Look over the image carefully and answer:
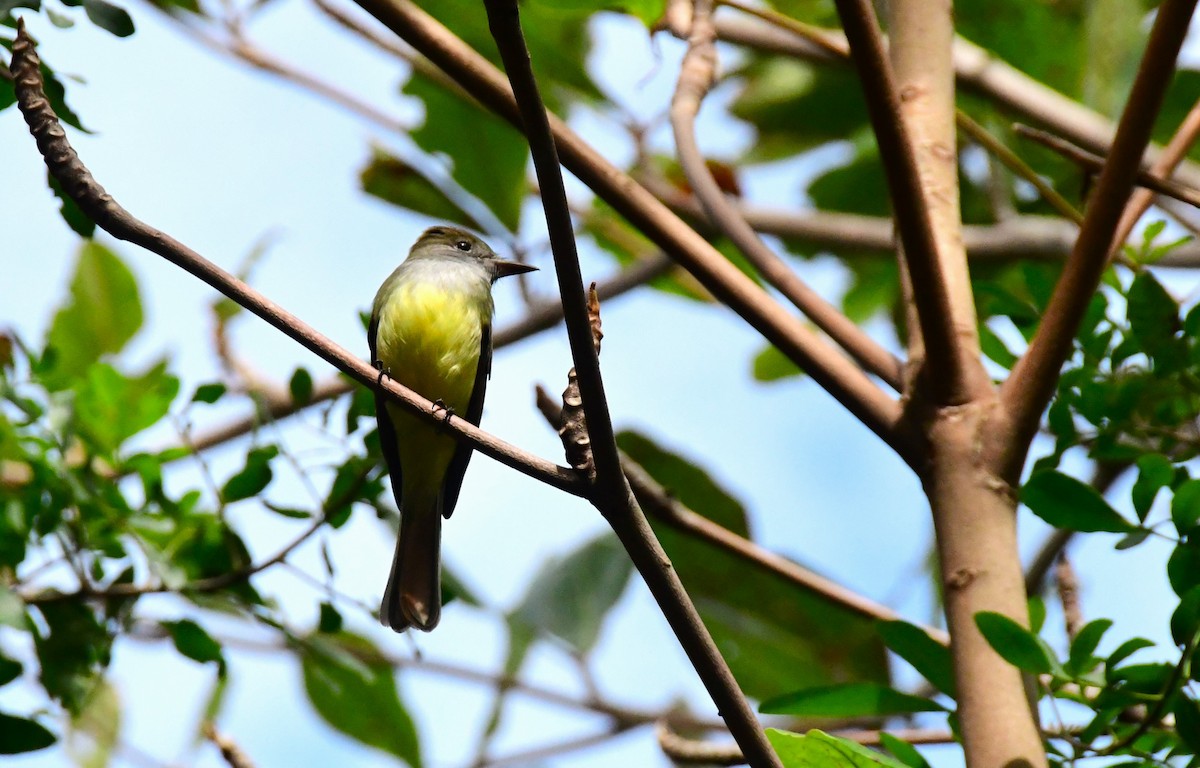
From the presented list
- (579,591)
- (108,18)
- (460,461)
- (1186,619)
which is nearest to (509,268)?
(460,461)

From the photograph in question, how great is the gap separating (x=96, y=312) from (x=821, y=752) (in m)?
2.73

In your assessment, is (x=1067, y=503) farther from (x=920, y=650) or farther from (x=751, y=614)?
(x=751, y=614)

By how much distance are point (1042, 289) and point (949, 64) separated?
419 mm

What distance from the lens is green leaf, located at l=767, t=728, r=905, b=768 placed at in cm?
160

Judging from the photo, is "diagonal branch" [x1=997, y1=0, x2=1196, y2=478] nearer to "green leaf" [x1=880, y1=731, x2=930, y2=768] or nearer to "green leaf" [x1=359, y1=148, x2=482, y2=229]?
A: "green leaf" [x1=880, y1=731, x2=930, y2=768]

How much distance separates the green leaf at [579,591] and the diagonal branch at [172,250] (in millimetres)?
1889

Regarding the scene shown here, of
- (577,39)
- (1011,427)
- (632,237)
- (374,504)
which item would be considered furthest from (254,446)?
(577,39)

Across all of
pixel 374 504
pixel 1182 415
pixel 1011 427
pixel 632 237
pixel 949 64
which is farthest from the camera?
pixel 632 237

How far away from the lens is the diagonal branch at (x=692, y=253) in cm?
200

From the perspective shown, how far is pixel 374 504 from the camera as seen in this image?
258 cm

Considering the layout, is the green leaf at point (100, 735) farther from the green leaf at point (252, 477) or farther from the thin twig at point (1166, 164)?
the thin twig at point (1166, 164)

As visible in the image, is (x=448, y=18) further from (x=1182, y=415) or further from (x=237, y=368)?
(x=1182, y=415)

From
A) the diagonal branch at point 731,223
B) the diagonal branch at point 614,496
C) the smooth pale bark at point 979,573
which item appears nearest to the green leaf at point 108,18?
the diagonal branch at point 614,496

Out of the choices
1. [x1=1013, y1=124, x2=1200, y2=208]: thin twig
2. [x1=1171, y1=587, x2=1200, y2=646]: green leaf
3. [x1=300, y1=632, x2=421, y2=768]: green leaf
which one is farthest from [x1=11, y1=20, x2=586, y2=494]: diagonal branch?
[x1=300, y1=632, x2=421, y2=768]: green leaf
